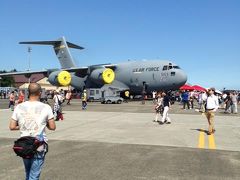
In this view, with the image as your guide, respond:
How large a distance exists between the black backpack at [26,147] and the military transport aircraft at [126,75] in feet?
102

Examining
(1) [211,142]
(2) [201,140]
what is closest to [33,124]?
(1) [211,142]

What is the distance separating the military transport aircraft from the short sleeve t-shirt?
3095 centimetres

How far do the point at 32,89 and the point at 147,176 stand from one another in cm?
289

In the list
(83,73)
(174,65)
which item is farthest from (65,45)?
(174,65)

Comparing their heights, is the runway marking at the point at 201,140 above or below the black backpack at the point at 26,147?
below

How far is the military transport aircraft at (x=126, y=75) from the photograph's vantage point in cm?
3503

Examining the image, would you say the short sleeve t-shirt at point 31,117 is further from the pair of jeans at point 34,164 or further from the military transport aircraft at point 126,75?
the military transport aircraft at point 126,75

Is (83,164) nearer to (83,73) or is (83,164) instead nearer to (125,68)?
(125,68)

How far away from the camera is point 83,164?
23.0 ft

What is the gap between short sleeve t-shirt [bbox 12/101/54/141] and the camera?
423 centimetres

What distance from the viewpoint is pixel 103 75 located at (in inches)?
1490

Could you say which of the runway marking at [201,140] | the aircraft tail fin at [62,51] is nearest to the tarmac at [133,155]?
the runway marking at [201,140]

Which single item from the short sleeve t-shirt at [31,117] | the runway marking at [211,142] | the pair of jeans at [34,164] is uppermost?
the short sleeve t-shirt at [31,117]

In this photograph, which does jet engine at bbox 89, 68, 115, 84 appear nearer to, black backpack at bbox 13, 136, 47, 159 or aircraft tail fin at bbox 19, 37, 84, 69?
aircraft tail fin at bbox 19, 37, 84, 69
